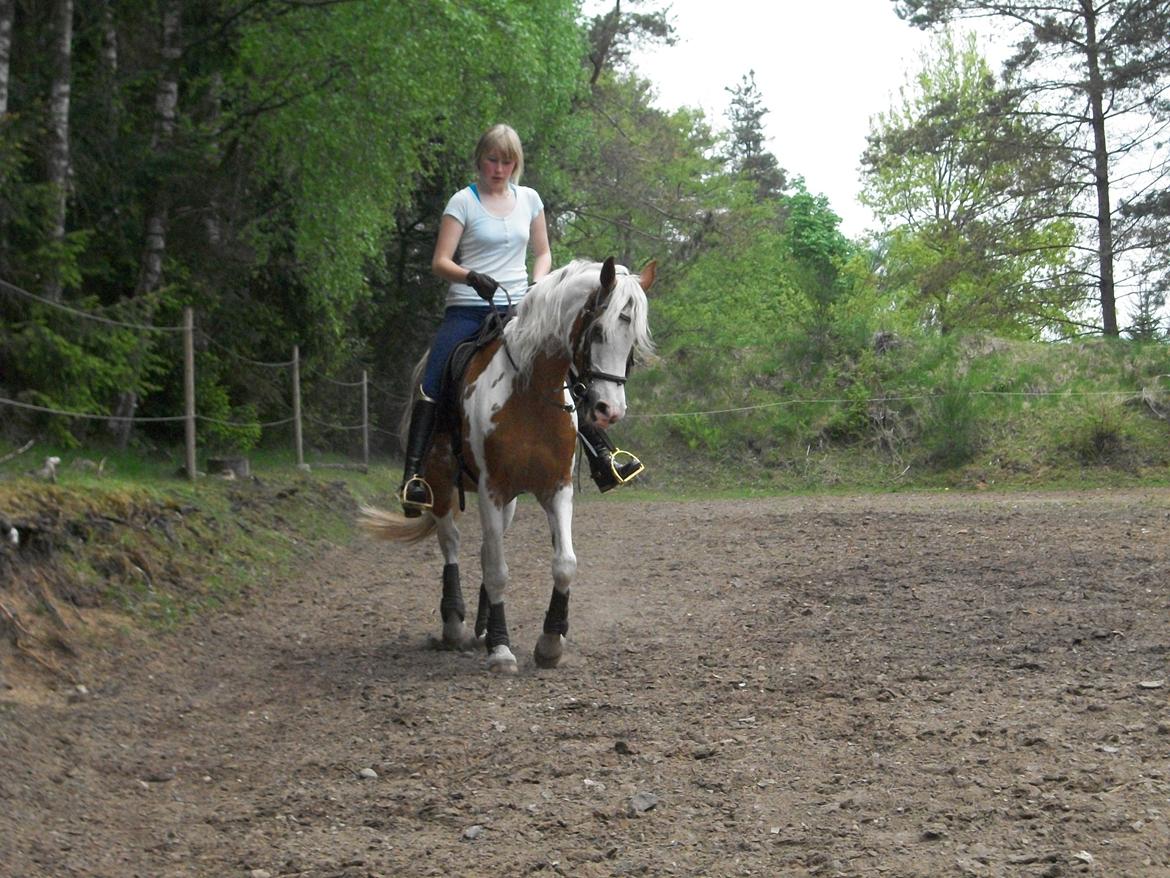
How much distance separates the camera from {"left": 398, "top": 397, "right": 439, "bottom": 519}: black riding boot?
7.02 metres

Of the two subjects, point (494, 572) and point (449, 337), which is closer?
point (494, 572)

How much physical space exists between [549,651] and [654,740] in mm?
1760

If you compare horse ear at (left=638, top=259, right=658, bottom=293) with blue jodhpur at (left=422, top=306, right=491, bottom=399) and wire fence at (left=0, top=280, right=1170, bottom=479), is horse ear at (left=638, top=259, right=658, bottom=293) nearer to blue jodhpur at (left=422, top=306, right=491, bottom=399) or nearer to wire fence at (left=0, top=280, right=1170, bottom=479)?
blue jodhpur at (left=422, top=306, right=491, bottom=399)

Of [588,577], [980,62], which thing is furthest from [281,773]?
[980,62]

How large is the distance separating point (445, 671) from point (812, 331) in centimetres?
1745

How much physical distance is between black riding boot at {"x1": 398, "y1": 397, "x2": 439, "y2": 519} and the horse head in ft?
4.05

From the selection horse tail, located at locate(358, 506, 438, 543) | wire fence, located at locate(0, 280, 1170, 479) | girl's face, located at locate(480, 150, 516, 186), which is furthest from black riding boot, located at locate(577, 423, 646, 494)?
wire fence, located at locate(0, 280, 1170, 479)

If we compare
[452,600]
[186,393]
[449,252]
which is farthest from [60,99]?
[452,600]

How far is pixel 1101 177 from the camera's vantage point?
86.1 feet

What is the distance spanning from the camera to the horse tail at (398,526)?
7.97 metres

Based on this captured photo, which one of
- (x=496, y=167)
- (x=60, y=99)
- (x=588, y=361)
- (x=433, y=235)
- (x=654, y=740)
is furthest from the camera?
(x=433, y=235)

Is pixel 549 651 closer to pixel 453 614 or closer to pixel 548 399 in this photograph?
pixel 453 614

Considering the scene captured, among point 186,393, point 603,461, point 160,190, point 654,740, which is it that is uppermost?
point 160,190

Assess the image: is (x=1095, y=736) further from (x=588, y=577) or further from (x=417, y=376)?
(x=588, y=577)
